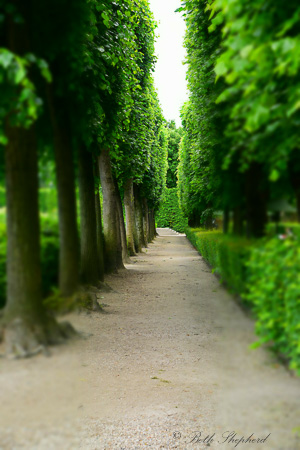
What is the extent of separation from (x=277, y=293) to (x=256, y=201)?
497mm

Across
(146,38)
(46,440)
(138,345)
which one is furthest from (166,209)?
(46,440)

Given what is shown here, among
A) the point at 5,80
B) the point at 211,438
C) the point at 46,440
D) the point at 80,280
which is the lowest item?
the point at 211,438

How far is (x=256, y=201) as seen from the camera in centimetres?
201

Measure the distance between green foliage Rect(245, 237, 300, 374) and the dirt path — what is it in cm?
13

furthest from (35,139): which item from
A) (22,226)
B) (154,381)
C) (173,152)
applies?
(173,152)

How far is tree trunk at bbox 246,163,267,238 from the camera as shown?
1.99 meters

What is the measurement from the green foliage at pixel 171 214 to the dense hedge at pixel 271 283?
66805 millimetres

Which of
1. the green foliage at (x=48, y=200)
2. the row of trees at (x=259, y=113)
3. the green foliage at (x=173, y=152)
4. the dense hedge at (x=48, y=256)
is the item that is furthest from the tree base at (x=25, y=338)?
the green foliage at (x=173, y=152)

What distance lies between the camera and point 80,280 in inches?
90.4

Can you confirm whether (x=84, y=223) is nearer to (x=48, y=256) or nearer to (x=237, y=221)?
(x=48, y=256)

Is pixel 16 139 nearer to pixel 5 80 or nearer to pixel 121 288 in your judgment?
pixel 5 80

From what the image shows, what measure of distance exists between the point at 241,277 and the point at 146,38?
14.1 metres

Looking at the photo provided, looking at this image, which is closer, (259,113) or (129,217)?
(259,113)

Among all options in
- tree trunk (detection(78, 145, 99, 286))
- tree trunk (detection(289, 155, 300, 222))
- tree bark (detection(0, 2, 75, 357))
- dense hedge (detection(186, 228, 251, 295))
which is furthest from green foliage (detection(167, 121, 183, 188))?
tree bark (detection(0, 2, 75, 357))
